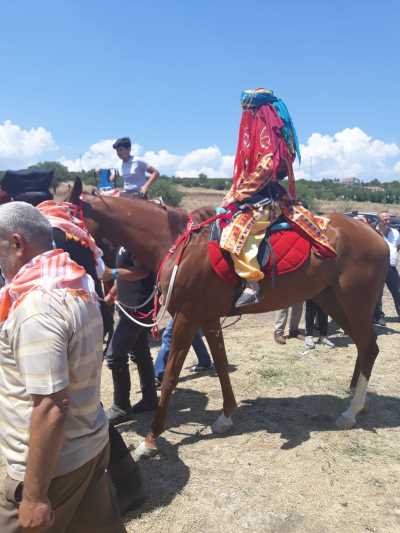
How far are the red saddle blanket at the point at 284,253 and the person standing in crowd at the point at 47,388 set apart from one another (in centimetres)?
205

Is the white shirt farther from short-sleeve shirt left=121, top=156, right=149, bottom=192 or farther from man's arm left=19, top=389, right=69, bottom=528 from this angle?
man's arm left=19, top=389, right=69, bottom=528

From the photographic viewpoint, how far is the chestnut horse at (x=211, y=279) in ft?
11.9

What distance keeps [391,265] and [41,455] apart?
25.5 ft

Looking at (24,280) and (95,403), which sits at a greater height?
(24,280)

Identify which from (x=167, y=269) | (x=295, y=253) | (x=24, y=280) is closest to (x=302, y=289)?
(x=295, y=253)

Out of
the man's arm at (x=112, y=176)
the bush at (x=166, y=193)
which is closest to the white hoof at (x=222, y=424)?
the man's arm at (x=112, y=176)

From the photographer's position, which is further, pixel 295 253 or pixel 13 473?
pixel 295 253

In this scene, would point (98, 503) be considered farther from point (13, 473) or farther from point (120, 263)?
point (120, 263)

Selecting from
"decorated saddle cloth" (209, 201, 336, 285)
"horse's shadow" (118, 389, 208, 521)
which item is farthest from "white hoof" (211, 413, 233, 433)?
"decorated saddle cloth" (209, 201, 336, 285)

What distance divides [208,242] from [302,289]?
100 cm

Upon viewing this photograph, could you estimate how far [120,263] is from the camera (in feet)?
13.5

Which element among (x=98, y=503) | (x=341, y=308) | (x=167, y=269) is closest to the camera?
(x=98, y=503)

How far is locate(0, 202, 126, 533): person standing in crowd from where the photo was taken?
1.46 m

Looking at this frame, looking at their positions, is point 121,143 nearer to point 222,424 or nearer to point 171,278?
point 171,278
